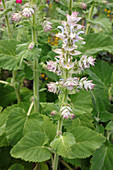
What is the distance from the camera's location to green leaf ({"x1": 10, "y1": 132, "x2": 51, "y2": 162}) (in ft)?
3.86

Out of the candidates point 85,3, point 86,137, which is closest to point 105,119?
point 86,137

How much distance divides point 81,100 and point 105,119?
31 cm

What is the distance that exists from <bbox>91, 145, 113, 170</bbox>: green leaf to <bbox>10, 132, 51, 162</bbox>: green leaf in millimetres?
403

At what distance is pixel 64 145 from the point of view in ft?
3.54

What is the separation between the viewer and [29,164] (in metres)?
1.71

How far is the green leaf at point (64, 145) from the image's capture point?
3.42ft

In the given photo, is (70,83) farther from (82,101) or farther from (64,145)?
(82,101)

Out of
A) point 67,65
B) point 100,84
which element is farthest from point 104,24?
point 67,65

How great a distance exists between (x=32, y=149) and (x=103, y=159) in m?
0.59

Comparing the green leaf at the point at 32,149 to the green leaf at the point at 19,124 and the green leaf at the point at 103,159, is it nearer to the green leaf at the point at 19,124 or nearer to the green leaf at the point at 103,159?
the green leaf at the point at 19,124

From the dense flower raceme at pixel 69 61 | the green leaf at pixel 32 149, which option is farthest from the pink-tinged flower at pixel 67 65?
the green leaf at pixel 32 149

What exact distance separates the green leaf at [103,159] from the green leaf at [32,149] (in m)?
0.40

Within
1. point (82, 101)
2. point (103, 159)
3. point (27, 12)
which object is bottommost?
point (103, 159)

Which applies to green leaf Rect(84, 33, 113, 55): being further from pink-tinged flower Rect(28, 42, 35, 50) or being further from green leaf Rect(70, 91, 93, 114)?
pink-tinged flower Rect(28, 42, 35, 50)
